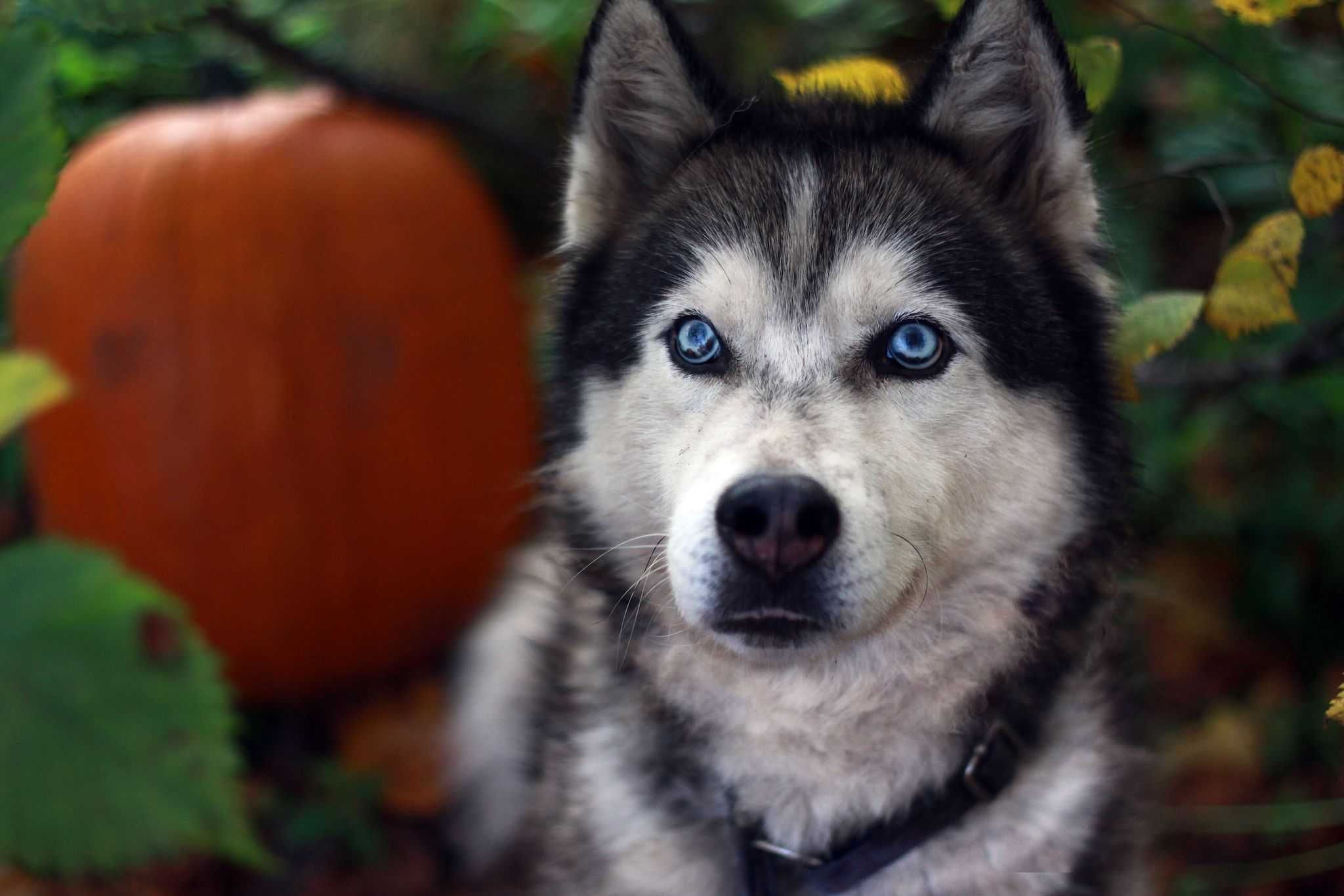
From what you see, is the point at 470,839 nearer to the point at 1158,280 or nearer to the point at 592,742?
the point at 592,742

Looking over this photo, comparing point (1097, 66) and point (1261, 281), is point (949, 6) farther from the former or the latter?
point (1261, 281)

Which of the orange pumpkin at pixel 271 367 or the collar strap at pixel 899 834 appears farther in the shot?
the orange pumpkin at pixel 271 367

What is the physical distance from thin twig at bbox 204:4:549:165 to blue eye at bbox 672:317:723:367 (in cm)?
131

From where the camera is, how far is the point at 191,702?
3.51ft

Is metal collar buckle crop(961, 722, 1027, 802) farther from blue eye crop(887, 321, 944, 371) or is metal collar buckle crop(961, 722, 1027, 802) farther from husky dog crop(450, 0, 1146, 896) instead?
blue eye crop(887, 321, 944, 371)

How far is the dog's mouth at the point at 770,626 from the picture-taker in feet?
4.36

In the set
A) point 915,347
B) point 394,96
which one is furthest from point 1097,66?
point 394,96

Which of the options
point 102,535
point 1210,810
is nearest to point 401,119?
point 102,535

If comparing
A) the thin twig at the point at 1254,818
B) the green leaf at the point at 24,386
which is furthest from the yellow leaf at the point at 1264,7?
the thin twig at the point at 1254,818

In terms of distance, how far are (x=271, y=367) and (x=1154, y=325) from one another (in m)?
1.89

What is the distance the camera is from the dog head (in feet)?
Answer: 4.35

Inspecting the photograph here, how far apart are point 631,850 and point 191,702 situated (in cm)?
82

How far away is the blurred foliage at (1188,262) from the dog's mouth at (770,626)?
0.71 m

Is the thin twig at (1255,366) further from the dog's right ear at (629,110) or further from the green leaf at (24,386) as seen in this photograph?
the green leaf at (24,386)
